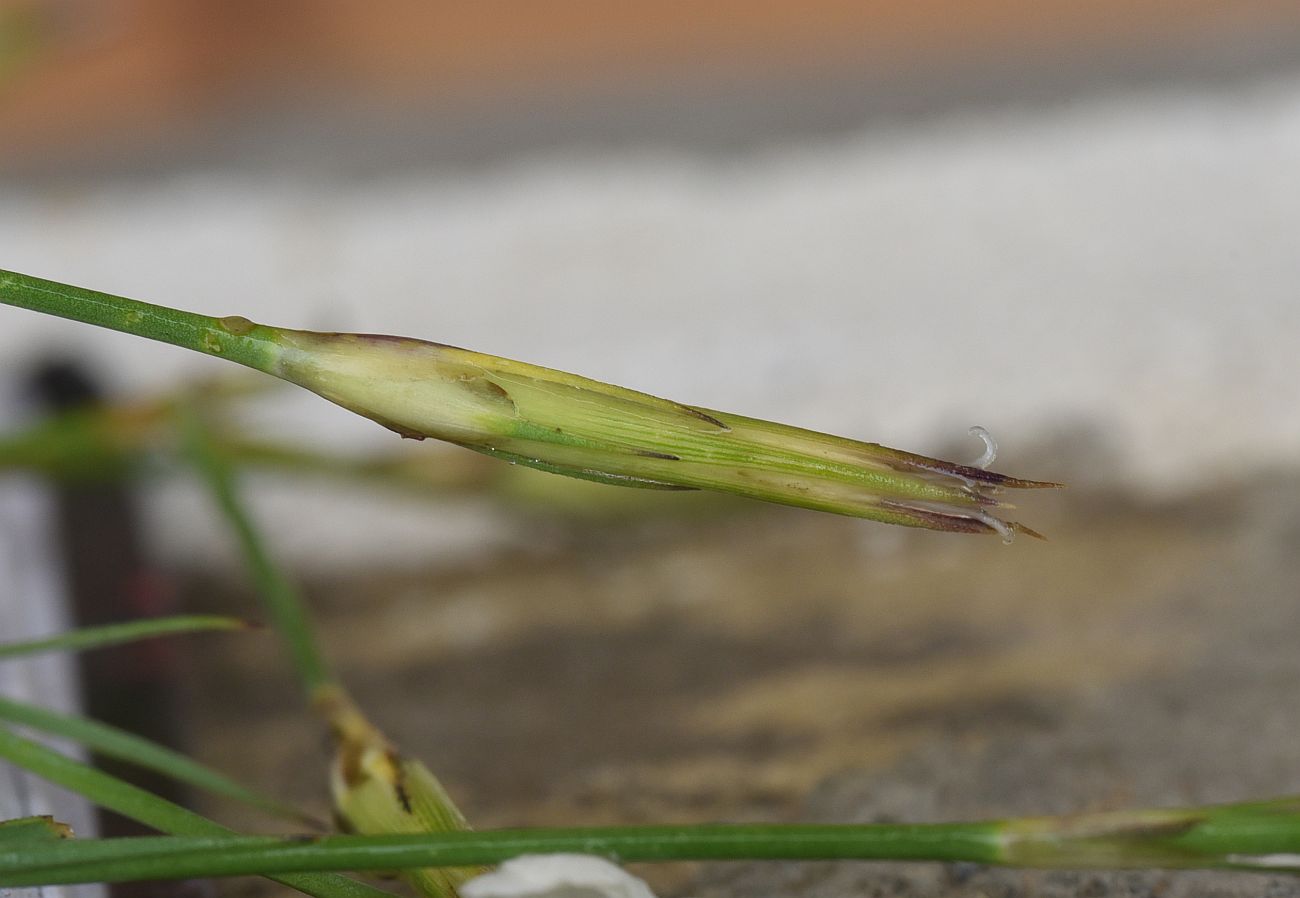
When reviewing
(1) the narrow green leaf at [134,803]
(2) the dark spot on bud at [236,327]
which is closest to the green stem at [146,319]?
(2) the dark spot on bud at [236,327]

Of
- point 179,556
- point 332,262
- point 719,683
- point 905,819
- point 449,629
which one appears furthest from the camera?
point 332,262

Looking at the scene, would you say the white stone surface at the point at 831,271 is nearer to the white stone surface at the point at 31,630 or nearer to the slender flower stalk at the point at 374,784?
the white stone surface at the point at 31,630

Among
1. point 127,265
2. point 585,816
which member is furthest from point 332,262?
point 585,816

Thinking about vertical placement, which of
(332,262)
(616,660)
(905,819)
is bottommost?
(905,819)

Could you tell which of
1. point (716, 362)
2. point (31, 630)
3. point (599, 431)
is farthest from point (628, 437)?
point (716, 362)

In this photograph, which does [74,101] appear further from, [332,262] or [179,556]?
[179,556]

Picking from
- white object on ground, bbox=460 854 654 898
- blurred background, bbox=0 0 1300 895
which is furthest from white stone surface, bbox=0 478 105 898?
white object on ground, bbox=460 854 654 898
